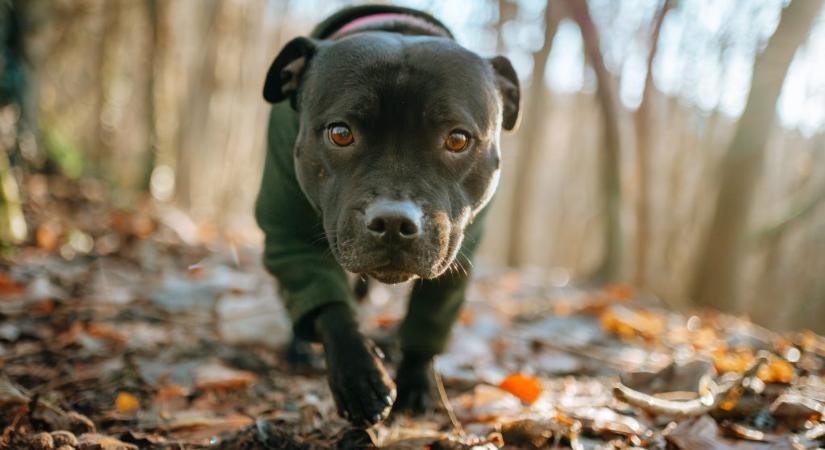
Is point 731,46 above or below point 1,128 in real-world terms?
above

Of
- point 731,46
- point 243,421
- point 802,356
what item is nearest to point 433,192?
point 243,421

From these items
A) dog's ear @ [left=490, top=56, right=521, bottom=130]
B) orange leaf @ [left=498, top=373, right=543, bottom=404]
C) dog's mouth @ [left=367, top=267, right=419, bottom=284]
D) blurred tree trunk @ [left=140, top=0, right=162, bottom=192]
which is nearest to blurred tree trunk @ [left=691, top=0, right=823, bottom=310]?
dog's ear @ [left=490, top=56, right=521, bottom=130]

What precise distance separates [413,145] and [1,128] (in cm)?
413

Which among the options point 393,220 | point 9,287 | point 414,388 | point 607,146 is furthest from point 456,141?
point 607,146

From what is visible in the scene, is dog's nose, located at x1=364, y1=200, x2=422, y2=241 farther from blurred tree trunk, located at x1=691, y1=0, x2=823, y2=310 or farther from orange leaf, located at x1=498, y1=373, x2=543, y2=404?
blurred tree trunk, located at x1=691, y1=0, x2=823, y2=310

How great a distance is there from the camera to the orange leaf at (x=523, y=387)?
2955 mm

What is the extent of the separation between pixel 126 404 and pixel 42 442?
60cm

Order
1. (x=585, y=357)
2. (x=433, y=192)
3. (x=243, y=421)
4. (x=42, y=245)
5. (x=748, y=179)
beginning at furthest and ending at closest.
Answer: (x=748, y=179)
(x=42, y=245)
(x=585, y=357)
(x=243, y=421)
(x=433, y=192)

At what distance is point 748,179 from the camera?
6.86 m

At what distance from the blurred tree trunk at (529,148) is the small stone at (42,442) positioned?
9873 millimetres

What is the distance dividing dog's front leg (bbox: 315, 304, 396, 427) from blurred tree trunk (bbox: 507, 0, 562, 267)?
9207 millimetres

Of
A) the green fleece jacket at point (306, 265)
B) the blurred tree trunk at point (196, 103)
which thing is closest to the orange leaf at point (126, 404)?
the green fleece jacket at point (306, 265)

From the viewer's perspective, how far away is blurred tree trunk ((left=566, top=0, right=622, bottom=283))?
7.22m

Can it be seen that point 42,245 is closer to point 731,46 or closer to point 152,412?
point 152,412
